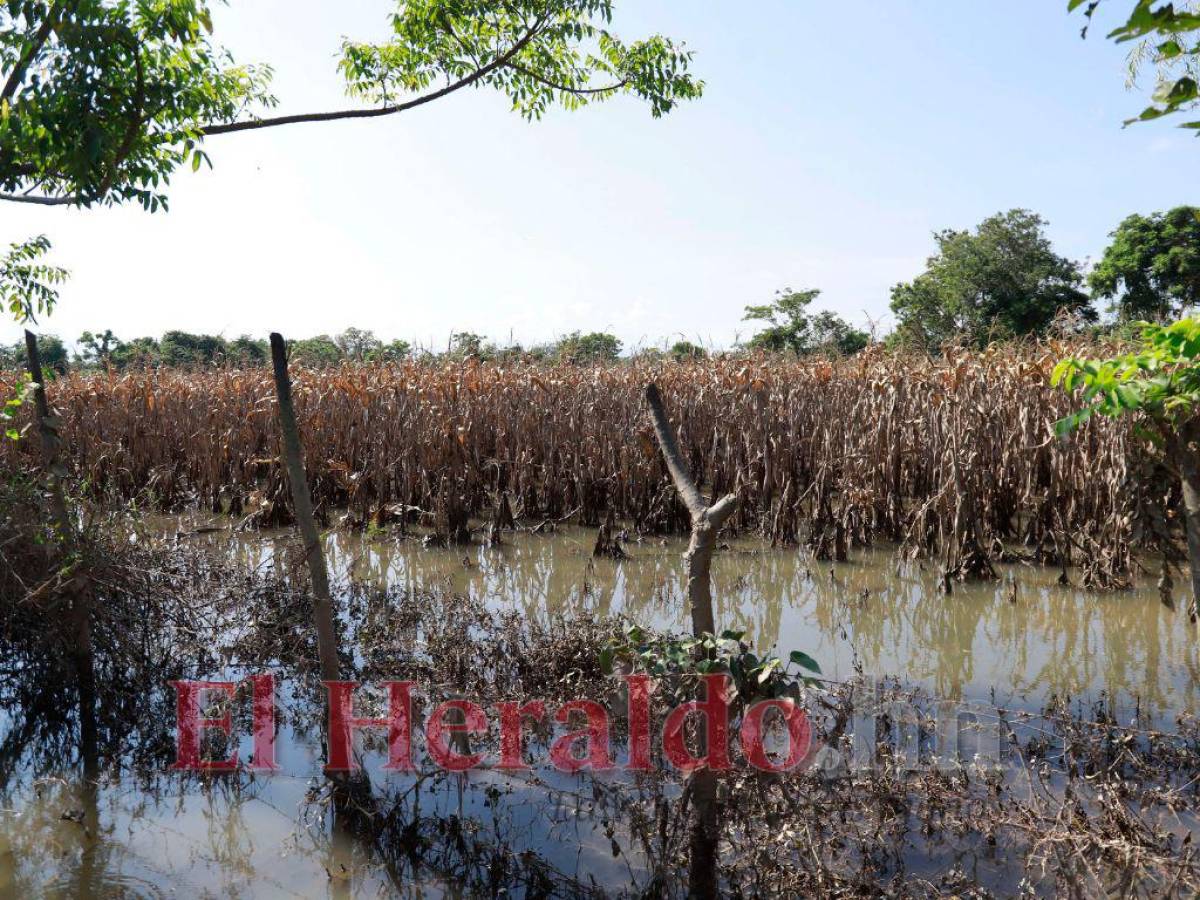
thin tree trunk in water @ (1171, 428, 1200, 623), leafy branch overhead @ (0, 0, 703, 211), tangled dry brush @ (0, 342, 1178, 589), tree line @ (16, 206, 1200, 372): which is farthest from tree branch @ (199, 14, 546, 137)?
tree line @ (16, 206, 1200, 372)

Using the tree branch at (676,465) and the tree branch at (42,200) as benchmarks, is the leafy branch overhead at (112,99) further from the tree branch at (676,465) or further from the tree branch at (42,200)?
the tree branch at (676,465)

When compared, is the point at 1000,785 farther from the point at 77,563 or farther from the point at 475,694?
the point at 77,563

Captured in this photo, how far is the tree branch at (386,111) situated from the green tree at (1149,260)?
27540 mm

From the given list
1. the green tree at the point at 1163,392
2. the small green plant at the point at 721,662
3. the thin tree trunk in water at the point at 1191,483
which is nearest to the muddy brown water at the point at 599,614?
the small green plant at the point at 721,662

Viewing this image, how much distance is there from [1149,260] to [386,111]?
32109 millimetres

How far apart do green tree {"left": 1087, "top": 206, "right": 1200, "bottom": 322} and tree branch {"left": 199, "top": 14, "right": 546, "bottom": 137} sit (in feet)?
90.4

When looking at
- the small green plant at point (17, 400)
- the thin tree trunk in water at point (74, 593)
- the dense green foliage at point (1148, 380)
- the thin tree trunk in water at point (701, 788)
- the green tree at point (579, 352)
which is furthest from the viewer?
the green tree at point (579, 352)

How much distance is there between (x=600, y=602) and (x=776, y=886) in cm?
386

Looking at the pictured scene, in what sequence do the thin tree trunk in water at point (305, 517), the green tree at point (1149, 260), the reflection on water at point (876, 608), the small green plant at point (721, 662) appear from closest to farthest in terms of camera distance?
the small green plant at point (721, 662) → the thin tree trunk in water at point (305, 517) → the reflection on water at point (876, 608) → the green tree at point (1149, 260)

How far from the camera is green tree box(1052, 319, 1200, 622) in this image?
241 centimetres

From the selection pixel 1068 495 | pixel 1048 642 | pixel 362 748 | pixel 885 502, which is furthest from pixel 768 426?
pixel 362 748

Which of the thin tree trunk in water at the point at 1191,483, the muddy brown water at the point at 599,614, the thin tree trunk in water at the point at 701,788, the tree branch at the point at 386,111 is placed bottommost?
the muddy brown water at the point at 599,614

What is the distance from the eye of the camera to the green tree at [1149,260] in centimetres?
2844

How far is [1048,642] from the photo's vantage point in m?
5.37
